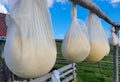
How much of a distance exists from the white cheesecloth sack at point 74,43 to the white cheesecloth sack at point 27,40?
44cm

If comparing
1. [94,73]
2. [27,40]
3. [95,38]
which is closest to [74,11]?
[95,38]

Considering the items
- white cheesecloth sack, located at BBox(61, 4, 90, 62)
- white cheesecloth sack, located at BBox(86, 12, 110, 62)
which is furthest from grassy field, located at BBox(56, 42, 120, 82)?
white cheesecloth sack, located at BBox(61, 4, 90, 62)

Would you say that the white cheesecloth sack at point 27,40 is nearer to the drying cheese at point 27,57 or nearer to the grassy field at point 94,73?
the drying cheese at point 27,57

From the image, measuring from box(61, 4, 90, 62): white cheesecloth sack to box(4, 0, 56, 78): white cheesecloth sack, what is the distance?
0.44 m

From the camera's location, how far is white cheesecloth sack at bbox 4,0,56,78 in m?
1.36

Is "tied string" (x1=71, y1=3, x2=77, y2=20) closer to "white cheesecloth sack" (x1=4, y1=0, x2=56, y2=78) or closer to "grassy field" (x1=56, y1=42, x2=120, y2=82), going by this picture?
"white cheesecloth sack" (x1=4, y1=0, x2=56, y2=78)

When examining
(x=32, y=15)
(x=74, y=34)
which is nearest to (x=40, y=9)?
(x=32, y=15)

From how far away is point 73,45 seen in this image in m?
1.86

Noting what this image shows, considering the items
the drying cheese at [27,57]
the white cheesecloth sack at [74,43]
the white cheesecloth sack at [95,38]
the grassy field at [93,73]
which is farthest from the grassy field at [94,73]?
the drying cheese at [27,57]

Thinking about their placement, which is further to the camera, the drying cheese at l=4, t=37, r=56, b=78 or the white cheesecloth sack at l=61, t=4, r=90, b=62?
the white cheesecloth sack at l=61, t=4, r=90, b=62

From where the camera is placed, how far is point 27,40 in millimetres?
1361

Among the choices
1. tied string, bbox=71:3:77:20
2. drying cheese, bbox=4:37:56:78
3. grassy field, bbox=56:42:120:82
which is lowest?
grassy field, bbox=56:42:120:82

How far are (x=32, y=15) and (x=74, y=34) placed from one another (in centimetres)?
54

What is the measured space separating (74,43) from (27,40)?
56 cm
